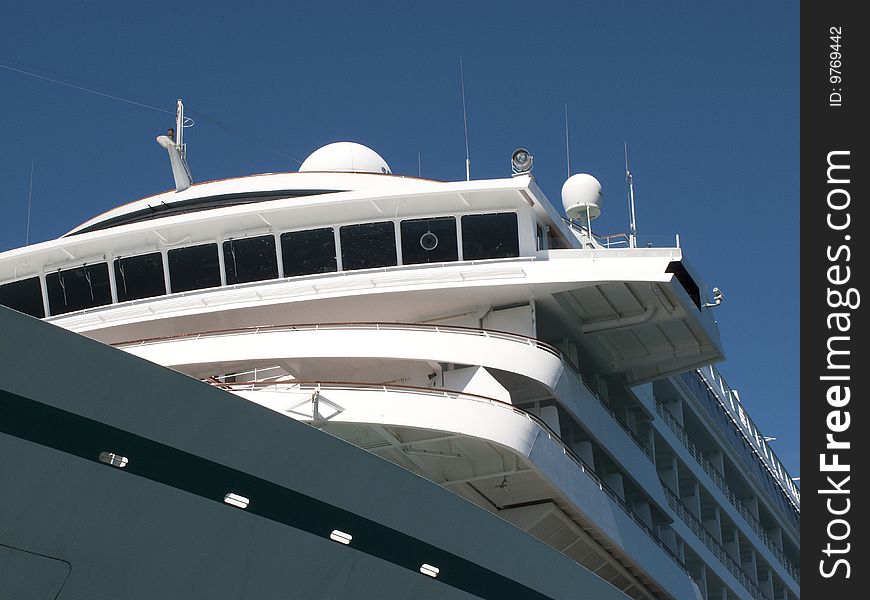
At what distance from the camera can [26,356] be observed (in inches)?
359

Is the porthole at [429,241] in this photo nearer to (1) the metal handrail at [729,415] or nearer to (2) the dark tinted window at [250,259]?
(2) the dark tinted window at [250,259]

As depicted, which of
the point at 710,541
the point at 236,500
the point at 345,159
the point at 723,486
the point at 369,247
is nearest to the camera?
the point at 236,500

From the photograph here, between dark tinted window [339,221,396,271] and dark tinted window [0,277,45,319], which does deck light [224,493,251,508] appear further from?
dark tinted window [0,277,45,319]

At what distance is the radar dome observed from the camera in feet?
69.8

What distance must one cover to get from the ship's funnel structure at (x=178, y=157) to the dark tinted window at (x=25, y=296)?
2.70m

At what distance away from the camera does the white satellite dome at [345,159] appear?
20.9 m

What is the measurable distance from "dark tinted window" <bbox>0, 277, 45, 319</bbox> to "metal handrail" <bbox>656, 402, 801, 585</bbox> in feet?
33.9

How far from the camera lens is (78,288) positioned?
17.5 metres

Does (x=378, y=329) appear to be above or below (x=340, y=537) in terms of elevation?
above

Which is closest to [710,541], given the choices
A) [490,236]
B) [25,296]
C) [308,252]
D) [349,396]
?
[490,236]

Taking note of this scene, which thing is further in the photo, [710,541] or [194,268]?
[710,541]

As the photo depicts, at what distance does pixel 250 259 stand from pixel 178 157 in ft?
11.8

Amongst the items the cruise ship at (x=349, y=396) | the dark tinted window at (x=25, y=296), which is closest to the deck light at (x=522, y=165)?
the cruise ship at (x=349, y=396)

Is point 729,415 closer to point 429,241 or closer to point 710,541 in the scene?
point 710,541
